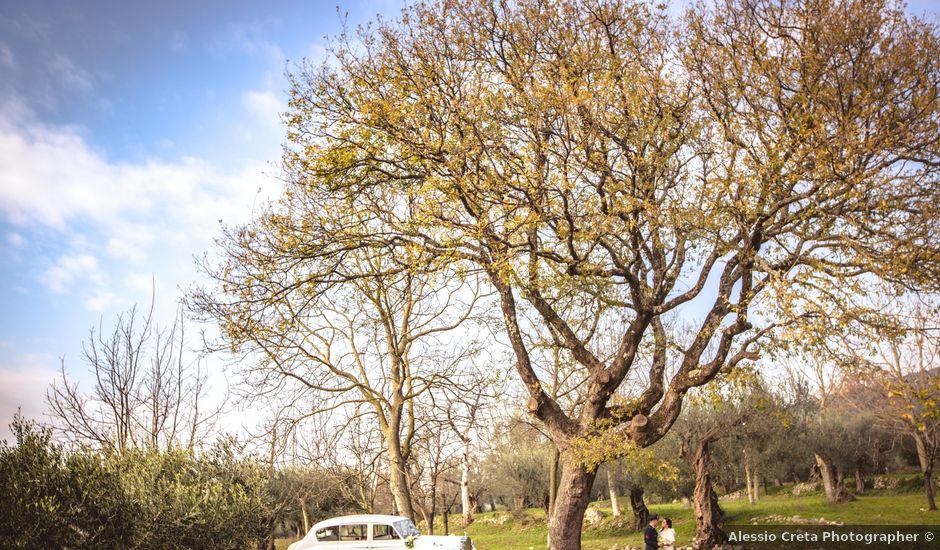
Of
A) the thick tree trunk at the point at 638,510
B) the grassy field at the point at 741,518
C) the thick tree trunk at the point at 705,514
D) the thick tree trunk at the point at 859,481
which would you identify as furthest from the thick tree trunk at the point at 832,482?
the thick tree trunk at the point at 705,514

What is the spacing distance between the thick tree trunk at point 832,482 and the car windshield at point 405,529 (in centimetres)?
2384

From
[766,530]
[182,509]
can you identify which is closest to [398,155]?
[182,509]

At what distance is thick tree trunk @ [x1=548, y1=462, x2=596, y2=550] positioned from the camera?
46.5ft

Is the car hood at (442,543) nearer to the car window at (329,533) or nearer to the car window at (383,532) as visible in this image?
the car window at (383,532)

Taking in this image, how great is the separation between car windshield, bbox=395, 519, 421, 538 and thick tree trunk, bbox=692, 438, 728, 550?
1045 cm

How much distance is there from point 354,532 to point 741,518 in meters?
18.1

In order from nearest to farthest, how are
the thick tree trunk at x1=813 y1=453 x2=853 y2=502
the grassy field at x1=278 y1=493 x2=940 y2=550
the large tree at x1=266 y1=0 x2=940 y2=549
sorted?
the large tree at x1=266 y1=0 x2=940 y2=549 → the grassy field at x1=278 y1=493 x2=940 y2=550 → the thick tree trunk at x1=813 y1=453 x2=853 y2=502

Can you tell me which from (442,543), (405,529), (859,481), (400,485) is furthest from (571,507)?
(859,481)

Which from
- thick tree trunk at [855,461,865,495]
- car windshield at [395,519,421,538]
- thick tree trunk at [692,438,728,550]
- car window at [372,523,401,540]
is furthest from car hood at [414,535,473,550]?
thick tree trunk at [855,461,865,495]

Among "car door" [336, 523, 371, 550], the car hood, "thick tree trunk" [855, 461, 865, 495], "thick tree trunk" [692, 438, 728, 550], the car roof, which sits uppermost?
the car roof

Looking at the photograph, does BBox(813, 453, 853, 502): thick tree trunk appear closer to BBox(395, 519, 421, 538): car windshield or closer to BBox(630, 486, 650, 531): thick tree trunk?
BBox(630, 486, 650, 531): thick tree trunk

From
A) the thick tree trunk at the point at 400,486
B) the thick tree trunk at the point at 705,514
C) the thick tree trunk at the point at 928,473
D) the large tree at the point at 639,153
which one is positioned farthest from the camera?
the thick tree trunk at the point at 928,473

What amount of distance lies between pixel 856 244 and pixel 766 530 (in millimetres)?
14830

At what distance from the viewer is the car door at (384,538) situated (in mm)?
15711
